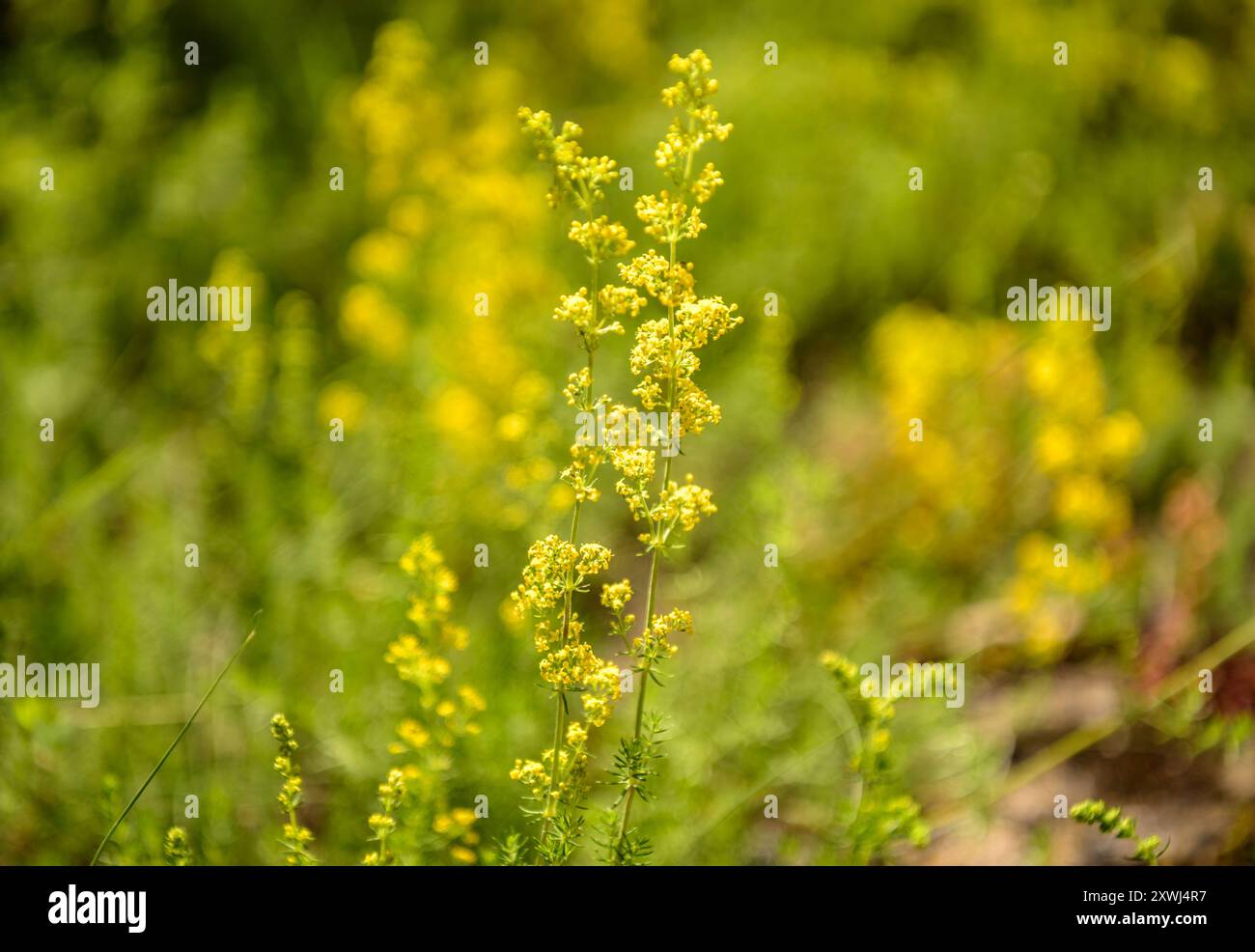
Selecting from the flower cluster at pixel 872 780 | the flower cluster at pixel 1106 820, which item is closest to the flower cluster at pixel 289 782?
the flower cluster at pixel 872 780

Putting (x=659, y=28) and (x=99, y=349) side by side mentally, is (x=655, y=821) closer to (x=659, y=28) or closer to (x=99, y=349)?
(x=99, y=349)
